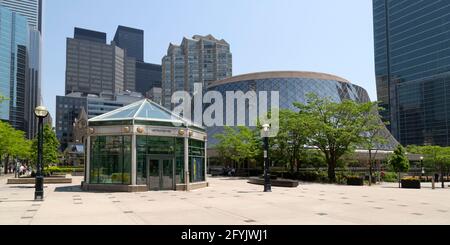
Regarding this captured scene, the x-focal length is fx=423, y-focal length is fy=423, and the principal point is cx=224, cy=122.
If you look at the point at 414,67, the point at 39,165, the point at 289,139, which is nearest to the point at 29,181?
the point at 39,165

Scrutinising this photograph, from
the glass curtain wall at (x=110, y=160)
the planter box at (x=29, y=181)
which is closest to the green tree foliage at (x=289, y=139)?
the glass curtain wall at (x=110, y=160)

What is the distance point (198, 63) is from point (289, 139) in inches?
5260

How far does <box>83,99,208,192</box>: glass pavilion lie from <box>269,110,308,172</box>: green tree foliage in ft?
56.4

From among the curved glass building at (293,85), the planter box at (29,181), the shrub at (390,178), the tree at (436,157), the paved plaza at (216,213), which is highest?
the curved glass building at (293,85)

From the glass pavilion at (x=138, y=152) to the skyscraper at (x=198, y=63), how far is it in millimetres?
143818

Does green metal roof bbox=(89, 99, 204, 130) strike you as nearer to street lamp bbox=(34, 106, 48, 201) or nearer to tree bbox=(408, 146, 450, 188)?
street lamp bbox=(34, 106, 48, 201)

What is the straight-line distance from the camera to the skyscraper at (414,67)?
475 feet

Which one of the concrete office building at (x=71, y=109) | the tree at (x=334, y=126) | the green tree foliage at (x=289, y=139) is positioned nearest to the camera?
the tree at (x=334, y=126)

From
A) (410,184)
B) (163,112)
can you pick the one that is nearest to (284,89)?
(410,184)

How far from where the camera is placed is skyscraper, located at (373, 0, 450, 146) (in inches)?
A: 5699

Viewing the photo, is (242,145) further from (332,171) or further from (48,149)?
(48,149)

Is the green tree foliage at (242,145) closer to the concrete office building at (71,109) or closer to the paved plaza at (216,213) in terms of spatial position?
the paved plaza at (216,213)

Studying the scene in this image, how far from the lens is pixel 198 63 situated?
176625 mm
